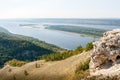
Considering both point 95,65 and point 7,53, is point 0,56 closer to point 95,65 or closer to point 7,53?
point 7,53

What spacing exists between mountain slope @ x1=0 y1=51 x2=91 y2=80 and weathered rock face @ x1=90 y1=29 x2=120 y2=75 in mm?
12202

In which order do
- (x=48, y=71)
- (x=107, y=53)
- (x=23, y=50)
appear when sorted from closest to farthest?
(x=107, y=53), (x=48, y=71), (x=23, y=50)

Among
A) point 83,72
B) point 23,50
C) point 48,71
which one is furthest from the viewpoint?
point 23,50

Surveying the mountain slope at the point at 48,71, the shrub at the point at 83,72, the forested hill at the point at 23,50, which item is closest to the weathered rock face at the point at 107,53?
the shrub at the point at 83,72

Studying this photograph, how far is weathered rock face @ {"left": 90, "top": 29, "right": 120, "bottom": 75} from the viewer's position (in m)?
24.4

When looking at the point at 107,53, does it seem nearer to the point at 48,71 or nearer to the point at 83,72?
the point at 83,72

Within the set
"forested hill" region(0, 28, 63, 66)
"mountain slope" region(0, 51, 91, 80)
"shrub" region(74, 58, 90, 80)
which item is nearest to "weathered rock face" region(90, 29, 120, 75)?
"shrub" region(74, 58, 90, 80)

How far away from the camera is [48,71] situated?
45.8 meters

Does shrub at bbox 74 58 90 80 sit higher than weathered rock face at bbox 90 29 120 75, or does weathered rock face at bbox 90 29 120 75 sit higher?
weathered rock face at bbox 90 29 120 75

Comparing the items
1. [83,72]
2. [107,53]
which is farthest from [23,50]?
[107,53]

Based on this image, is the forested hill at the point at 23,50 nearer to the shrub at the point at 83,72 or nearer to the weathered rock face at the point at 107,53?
the shrub at the point at 83,72

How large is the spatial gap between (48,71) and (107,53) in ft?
72.5

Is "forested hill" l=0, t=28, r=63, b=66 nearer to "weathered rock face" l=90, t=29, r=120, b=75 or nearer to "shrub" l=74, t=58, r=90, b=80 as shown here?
"shrub" l=74, t=58, r=90, b=80

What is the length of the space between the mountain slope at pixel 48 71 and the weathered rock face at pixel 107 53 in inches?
480
